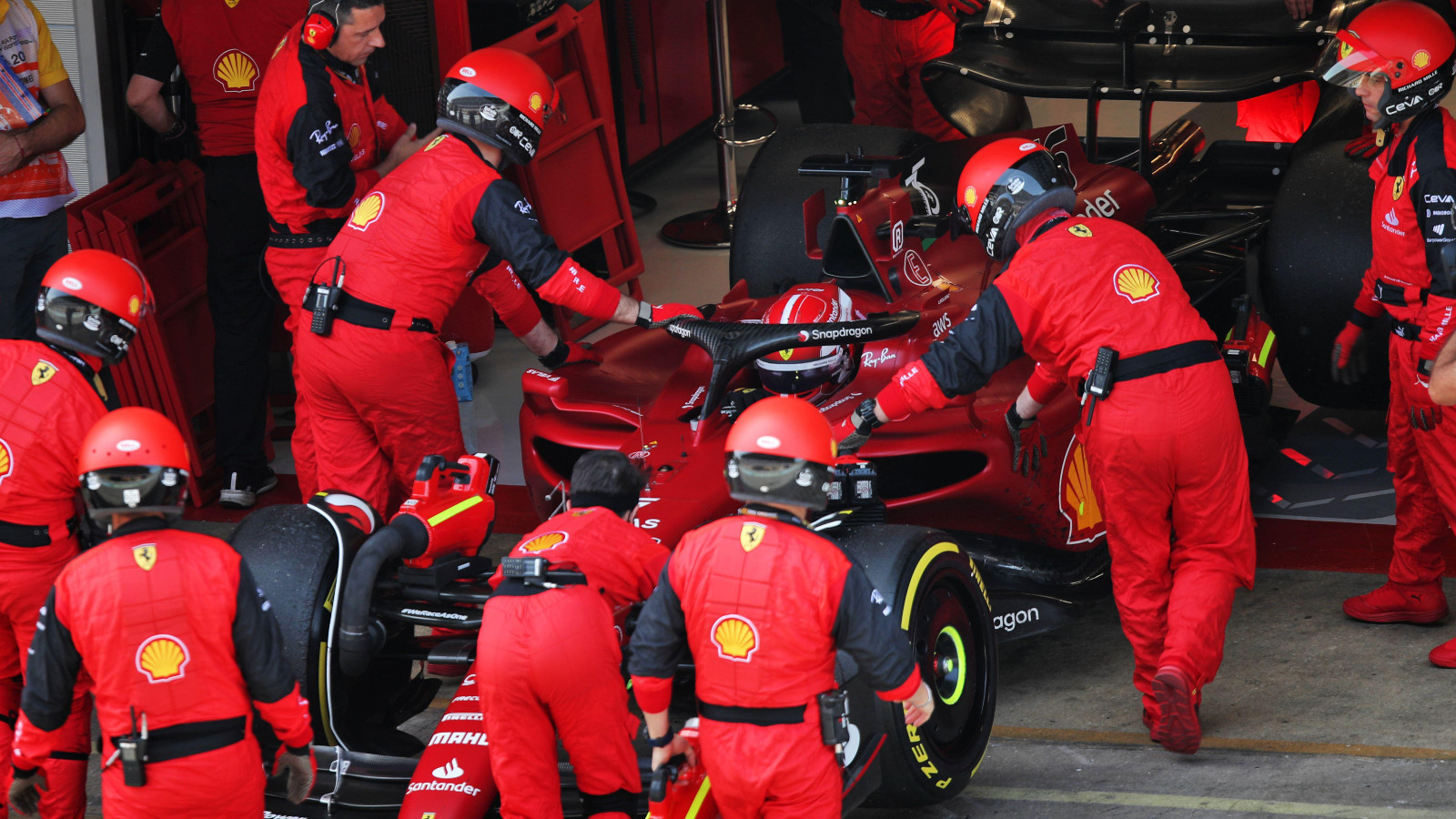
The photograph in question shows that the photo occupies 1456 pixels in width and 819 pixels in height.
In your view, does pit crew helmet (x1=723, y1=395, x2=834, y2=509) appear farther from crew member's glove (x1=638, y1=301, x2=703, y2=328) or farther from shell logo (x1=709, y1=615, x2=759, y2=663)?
crew member's glove (x1=638, y1=301, x2=703, y2=328)

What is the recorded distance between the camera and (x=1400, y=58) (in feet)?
15.9

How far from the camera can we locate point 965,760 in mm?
4270

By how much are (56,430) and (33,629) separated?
58 centimetres

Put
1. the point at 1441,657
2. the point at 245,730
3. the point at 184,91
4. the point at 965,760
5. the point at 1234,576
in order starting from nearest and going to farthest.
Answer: the point at 245,730, the point at 965,760, the point at 1234,576, the point at 1441,657, the point at 184,91

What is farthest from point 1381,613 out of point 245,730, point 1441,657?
point 245,730

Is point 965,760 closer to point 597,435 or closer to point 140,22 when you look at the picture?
point 597,435

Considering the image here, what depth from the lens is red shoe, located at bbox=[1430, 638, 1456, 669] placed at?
4.95 meters

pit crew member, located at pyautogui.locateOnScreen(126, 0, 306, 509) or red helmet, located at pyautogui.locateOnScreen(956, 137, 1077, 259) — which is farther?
pit crew member, located at pyautogui.locateOnScreen(126, 0, 306, 509)

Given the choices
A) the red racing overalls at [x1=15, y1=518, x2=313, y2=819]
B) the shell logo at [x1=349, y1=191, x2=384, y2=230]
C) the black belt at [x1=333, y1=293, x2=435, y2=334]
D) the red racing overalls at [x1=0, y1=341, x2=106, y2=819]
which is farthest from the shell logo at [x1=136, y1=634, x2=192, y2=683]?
the shell logo at [x1=349, y1=191, x2=384, y2=230]

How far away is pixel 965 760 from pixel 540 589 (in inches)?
53.6

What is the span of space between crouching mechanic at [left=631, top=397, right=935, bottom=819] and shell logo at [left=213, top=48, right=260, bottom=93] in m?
4.00

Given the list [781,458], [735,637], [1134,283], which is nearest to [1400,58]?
[1134,283]

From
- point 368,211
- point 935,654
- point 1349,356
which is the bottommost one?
point 935,654

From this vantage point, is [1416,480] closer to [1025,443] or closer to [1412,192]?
[1412,192]
